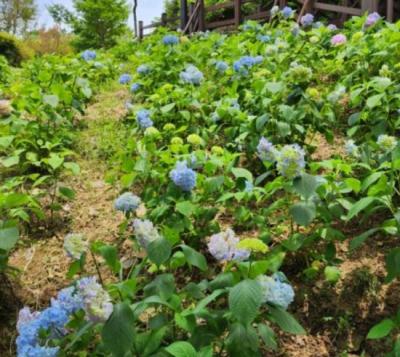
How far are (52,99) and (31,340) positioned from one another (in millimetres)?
2001

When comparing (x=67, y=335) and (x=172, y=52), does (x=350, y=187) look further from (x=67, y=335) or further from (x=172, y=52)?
(x=172, y=52)

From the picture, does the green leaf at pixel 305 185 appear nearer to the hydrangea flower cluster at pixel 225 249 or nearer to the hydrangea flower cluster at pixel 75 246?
the hydrangea flower cluster at pixel 225 249

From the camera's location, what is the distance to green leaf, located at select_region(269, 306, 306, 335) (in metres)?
1.33

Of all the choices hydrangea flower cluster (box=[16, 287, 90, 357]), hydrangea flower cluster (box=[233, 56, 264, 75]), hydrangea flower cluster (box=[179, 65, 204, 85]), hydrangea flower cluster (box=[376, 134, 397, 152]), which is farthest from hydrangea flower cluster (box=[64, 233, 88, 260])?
hydrangea flower cluster (box=[233, 56, 264, 75])

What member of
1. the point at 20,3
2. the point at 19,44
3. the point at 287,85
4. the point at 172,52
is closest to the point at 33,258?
the point at 287,85

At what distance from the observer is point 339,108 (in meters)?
3.13

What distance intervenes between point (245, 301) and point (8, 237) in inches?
36.2

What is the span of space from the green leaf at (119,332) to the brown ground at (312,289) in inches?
26.2

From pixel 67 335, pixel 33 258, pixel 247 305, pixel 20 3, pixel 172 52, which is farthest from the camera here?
pixel 20 3

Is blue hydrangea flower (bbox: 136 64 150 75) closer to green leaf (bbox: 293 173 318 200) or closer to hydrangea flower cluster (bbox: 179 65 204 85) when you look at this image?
hydrangea flower cluster (bbox: 179 65 204 85)

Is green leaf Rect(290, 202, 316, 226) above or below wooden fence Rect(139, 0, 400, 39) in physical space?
below

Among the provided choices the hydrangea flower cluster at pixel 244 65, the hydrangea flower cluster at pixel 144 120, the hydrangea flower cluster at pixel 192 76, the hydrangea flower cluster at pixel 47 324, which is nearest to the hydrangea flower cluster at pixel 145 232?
the hydrangea flower cluster at pixel 47 324

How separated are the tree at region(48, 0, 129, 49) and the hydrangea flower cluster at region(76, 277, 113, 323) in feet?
75.2

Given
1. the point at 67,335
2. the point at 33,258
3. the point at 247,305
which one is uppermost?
the point at 247,305
